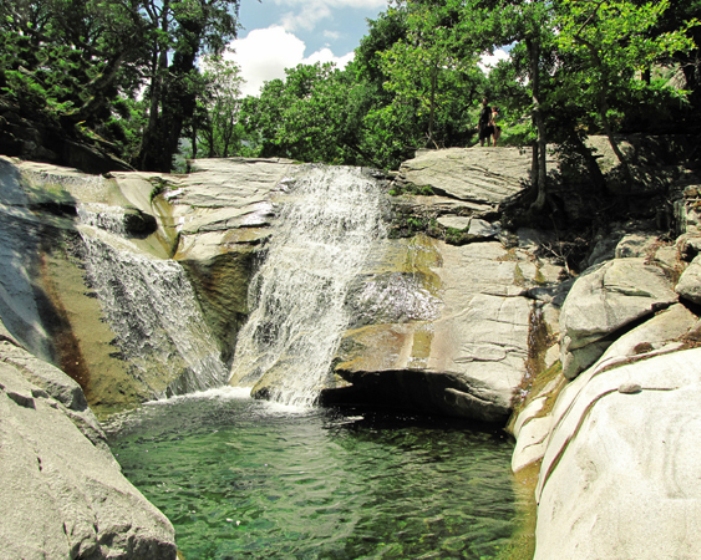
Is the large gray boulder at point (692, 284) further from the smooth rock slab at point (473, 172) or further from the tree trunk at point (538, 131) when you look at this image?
the smooth rock slab at point (473, 172)

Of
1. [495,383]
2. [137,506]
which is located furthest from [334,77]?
[137,506]

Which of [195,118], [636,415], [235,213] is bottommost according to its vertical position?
[636,415]

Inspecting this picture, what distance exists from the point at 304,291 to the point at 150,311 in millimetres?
3740

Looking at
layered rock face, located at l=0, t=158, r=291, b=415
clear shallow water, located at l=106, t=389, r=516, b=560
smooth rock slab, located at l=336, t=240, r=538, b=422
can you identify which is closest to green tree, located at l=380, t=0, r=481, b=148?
layered rock face, located at l=0, t=158, r=291, b=415

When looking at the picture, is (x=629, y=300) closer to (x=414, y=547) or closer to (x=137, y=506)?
(x=414, y=547)

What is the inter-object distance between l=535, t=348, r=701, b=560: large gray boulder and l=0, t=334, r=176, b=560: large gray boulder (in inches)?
132

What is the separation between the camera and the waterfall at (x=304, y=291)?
11773mm

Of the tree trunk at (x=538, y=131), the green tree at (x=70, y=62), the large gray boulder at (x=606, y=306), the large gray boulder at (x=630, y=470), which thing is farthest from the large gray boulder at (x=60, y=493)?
the green tree at (x=70, y=62)

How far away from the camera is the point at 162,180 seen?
56.0 ft

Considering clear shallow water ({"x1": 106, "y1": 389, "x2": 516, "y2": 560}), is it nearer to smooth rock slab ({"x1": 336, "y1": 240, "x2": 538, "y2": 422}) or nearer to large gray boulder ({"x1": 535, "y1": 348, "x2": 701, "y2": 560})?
smooth rock slab ({"x1": 336, "y1": 240, "x2": 538, "y2": 422})

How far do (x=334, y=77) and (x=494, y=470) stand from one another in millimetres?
33014

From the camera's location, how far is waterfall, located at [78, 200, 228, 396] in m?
11.7

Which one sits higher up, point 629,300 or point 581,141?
point 581,141

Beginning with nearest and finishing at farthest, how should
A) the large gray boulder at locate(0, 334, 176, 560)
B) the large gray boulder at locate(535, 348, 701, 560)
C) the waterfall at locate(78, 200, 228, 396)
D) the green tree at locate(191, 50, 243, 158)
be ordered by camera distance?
the large gray boulder at locate(0, 334, 176, 560) → the large gray boulder at locate(535, 348, 701, 560) → the waterfall at locate(78, 200, 228, 396) → the green tree at locate(191, 50, 243, 158)
